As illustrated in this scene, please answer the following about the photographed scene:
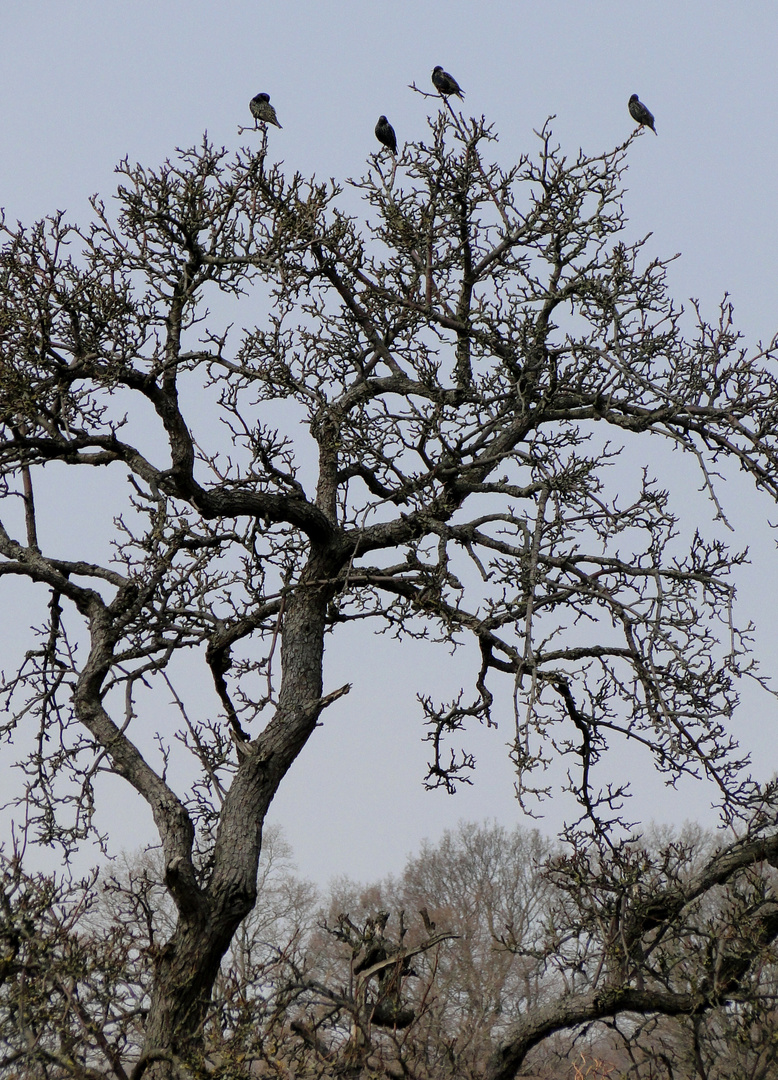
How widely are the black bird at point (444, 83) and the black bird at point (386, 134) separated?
677mm

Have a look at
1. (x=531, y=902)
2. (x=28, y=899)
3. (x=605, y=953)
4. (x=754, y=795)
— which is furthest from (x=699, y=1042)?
(x=531, y=902)

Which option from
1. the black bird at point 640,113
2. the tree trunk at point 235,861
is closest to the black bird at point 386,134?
the black bird at point 640,113

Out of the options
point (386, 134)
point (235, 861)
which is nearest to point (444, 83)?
point (386, 134)

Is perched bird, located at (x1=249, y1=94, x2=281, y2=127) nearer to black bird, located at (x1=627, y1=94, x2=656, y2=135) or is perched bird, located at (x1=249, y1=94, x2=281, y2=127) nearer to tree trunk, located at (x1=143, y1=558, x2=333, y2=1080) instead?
black bird, located at (x1=627, y1=94, x2=656, y2=135)

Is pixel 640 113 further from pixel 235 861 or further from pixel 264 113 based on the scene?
pixel 235 861

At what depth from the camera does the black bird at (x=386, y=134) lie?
955cm

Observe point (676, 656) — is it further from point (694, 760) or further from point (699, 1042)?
point (699, 1042)

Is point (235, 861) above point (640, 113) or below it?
below

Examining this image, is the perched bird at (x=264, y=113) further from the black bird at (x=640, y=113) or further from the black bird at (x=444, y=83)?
the black bird at (x=640, y=113)

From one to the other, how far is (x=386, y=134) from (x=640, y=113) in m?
2.35

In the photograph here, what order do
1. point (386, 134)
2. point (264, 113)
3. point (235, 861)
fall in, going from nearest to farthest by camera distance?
point (235, 861) < point (264, 113) < point (386, 134)

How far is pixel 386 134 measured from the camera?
958 centimetres

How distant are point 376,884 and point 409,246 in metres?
32.4

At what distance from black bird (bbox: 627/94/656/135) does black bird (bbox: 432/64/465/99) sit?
1572 mm
